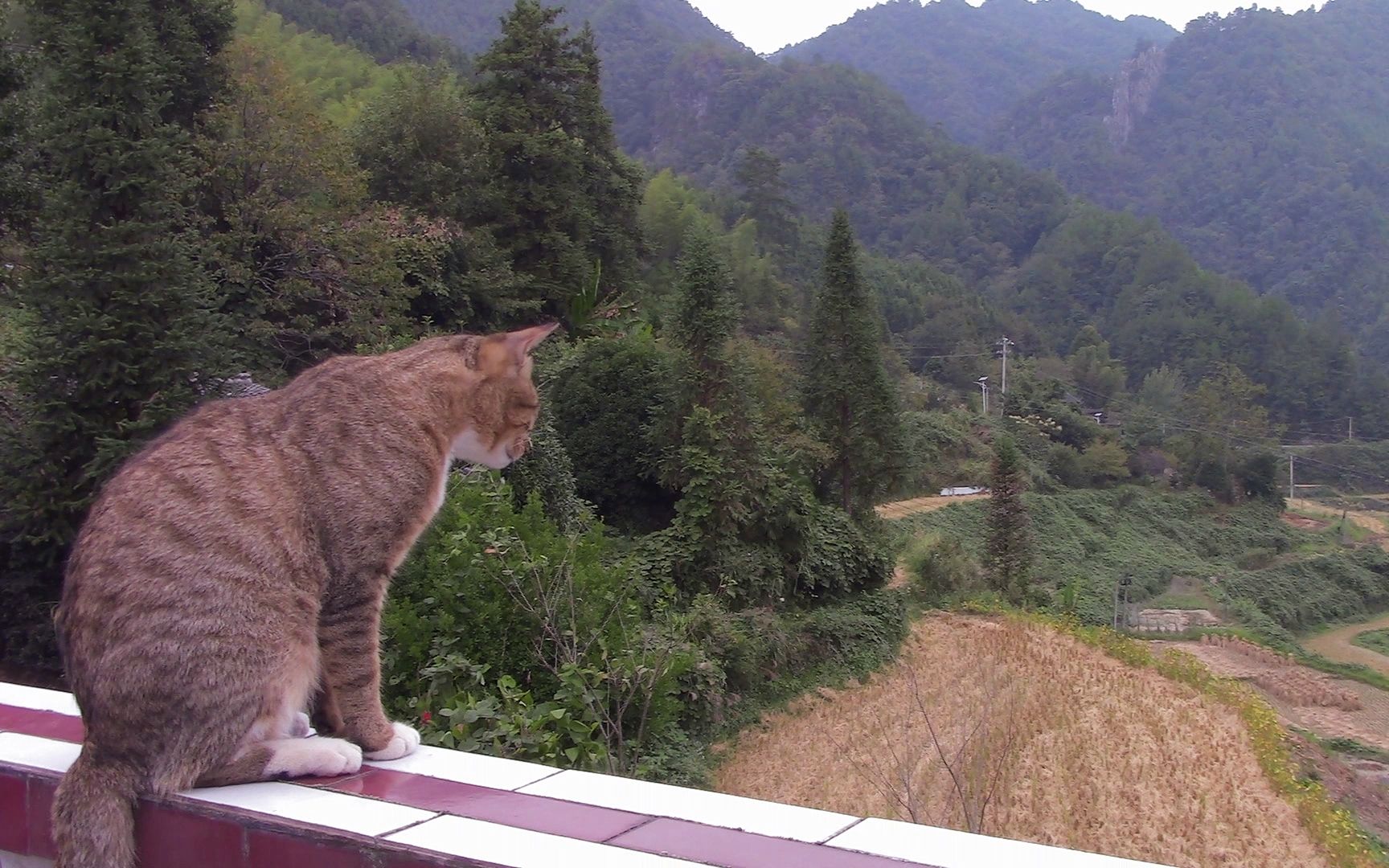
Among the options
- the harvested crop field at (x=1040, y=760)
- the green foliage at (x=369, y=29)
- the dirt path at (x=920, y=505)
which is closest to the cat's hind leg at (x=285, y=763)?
the harvested crop field at (x=1040, y=760)

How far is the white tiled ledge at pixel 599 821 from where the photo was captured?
1.39m

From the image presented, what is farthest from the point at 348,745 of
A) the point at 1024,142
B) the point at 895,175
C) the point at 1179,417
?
the point at 1024,142

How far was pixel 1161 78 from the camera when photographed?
89.6 m

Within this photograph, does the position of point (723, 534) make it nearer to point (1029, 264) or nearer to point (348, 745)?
point (348, 745)

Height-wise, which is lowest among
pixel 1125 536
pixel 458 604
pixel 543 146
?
pixel 1125 536

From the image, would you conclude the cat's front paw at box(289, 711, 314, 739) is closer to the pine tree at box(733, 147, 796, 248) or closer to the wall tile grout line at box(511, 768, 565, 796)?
the wall tile grout line at box(511, 768, 565, 796)

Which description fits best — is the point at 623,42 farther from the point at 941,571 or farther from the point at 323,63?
the point at 941,571

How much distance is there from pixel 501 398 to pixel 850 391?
58.5ft

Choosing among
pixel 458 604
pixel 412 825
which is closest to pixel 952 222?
pixel 458 604

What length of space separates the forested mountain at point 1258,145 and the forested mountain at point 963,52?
7318 millimetres

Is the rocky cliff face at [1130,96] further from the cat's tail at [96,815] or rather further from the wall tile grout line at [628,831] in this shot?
the cat's tail at [96,815]

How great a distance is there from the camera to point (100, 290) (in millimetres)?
8719

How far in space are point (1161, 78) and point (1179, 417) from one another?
56642 millimetres

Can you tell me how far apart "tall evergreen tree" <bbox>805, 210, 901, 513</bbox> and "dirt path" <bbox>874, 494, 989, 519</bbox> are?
8307 millimetres
